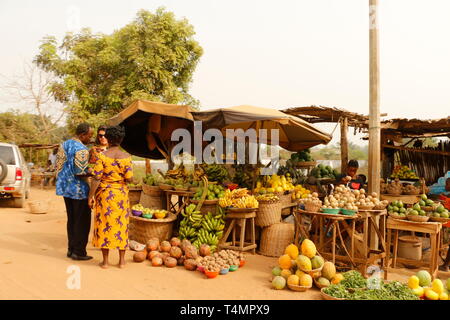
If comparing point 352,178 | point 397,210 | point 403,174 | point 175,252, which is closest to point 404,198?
point 352,178

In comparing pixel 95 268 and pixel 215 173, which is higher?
pixel 215 173

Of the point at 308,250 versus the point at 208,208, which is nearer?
the point at 308,250

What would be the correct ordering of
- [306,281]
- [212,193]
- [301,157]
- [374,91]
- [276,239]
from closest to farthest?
[306,281]
[374,91]
[276,239]
[212,193]
[301,157]

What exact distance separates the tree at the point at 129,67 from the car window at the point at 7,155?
5.39 m

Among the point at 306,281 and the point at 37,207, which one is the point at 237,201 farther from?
the point at 37,207

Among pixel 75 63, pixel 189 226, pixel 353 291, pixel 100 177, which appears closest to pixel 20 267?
pixel 100 177

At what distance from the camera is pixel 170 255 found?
5637 millimetres

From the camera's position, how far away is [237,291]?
4484mm

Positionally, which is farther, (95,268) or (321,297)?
(95,268)

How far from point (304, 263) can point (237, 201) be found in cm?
201

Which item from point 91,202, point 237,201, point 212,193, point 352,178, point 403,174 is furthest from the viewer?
point 403,174
